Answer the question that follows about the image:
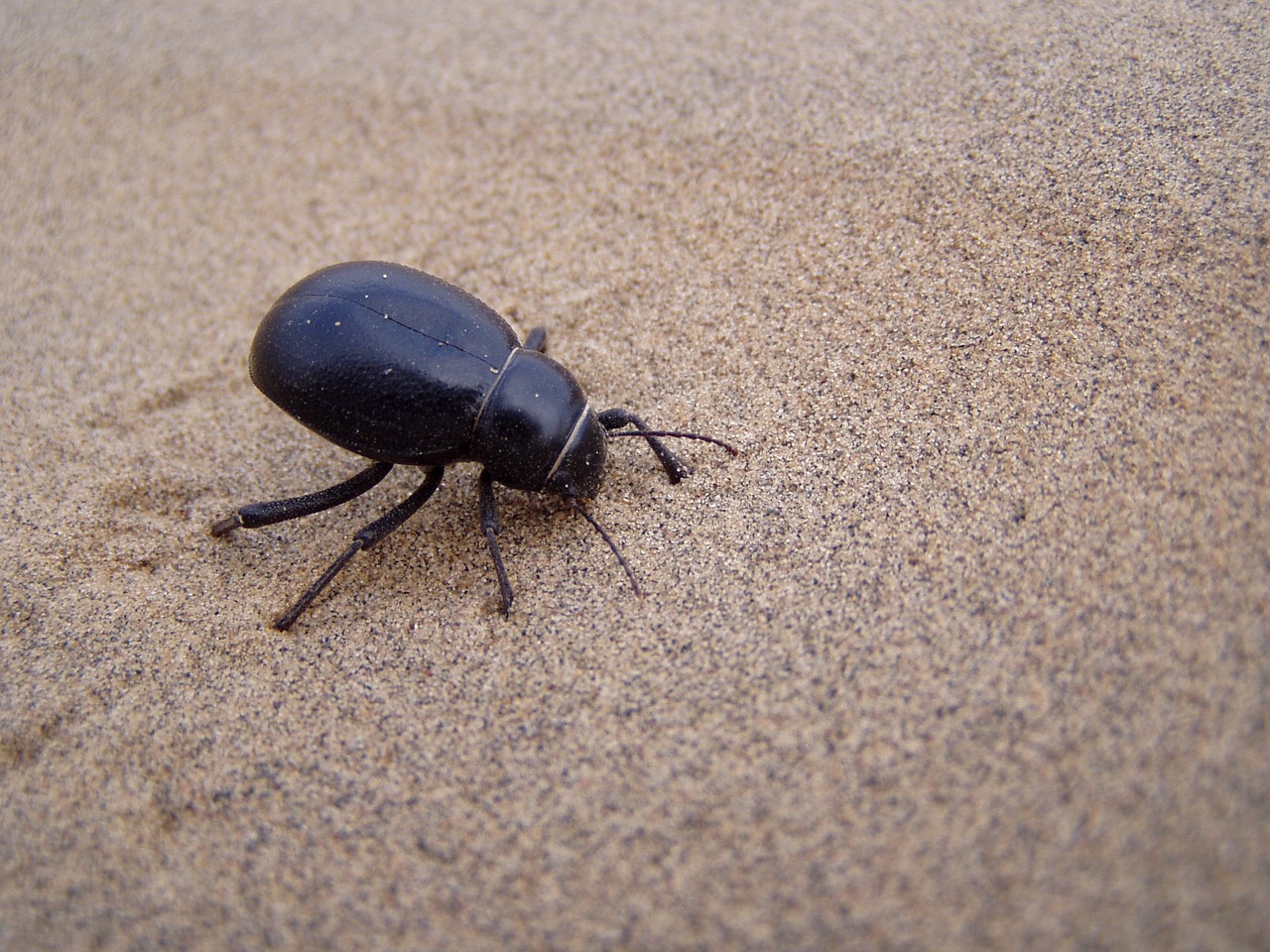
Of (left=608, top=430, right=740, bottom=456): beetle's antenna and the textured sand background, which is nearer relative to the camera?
the textured sand background

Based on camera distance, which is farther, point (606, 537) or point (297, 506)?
point (297, 506)

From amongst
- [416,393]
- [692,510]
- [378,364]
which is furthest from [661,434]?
[378,364]

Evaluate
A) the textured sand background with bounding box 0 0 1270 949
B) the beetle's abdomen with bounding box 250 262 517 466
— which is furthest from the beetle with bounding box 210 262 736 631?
the textured sand background with bounding box 0 0 1270 949

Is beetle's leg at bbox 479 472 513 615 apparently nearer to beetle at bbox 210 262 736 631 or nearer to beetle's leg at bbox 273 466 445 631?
beetle at bbox 210 262 736 631

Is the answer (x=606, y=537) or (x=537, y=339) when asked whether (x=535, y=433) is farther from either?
(x=537, y=339)

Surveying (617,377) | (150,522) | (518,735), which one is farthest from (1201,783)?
(150,522)

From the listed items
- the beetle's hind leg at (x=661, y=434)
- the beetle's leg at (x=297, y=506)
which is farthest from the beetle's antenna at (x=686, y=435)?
the beetle's leg at (x=297, y=506)
